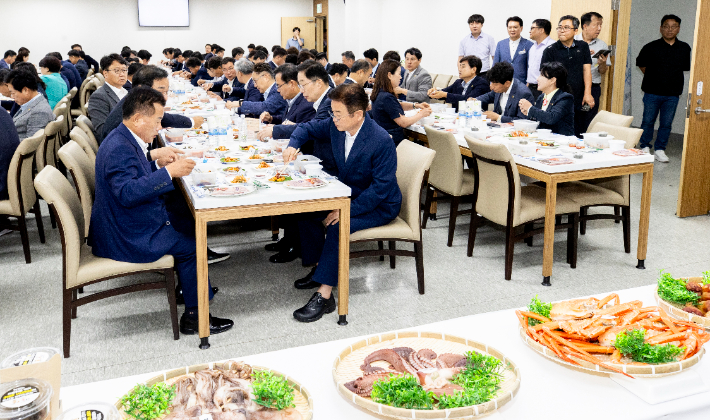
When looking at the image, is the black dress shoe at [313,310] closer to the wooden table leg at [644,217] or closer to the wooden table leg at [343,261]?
the wooden table leg at [343,261]

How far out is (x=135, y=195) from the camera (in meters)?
2.70

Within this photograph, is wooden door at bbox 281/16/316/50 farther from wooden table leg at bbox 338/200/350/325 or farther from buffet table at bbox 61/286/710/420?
buffet table at bbox 61/286/710/420

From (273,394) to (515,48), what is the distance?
6.92m

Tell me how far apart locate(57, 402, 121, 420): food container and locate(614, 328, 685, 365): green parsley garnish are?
1.07m

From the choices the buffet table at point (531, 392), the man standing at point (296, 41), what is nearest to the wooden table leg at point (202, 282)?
the buffet table at point (531, 392)

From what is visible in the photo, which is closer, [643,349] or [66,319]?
[643,349]

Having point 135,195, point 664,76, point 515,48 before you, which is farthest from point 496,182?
point 664,76

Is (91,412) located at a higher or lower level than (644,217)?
higher

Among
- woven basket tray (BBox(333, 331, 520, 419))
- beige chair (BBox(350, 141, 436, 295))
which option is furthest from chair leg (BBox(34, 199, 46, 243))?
woven basket tray (BBox(333, 331, 520, 419))

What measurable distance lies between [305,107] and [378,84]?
0.82 m

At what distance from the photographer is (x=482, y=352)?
149 cm

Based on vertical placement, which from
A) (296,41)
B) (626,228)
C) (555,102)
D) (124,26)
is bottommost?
(626,228)

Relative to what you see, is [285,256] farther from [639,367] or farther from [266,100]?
[639,367]

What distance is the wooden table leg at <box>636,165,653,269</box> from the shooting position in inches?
147
